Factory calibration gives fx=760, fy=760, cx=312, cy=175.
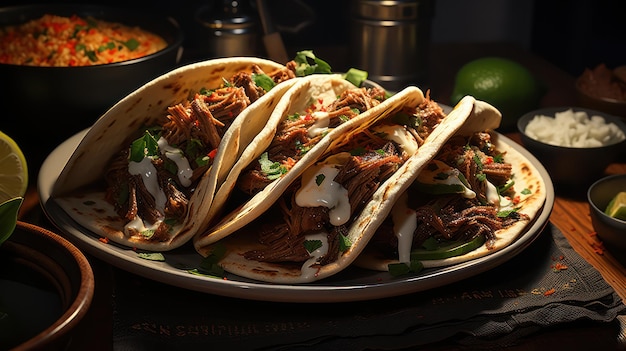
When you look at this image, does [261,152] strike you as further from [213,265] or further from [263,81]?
[213,265]

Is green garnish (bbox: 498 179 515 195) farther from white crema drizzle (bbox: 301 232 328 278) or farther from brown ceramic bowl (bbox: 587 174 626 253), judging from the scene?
white crema drizzle (bbox: 301 232 328 278)

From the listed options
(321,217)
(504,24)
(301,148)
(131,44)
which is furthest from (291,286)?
(504,24)

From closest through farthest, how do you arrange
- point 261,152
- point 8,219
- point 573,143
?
1. point 8,219
2. point 261,152
3. point 573,143

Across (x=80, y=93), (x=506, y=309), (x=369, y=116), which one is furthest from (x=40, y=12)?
(x=506, y=309)

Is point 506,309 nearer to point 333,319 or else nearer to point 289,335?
point 333,319

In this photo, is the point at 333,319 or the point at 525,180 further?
the point at 525,180

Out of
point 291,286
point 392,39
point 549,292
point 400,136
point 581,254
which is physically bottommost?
point 581,254

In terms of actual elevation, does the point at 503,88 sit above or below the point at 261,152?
below

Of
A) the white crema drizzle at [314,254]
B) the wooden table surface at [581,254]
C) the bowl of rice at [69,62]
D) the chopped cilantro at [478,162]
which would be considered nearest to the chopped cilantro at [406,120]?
the chopped cilantro at [478,162]
